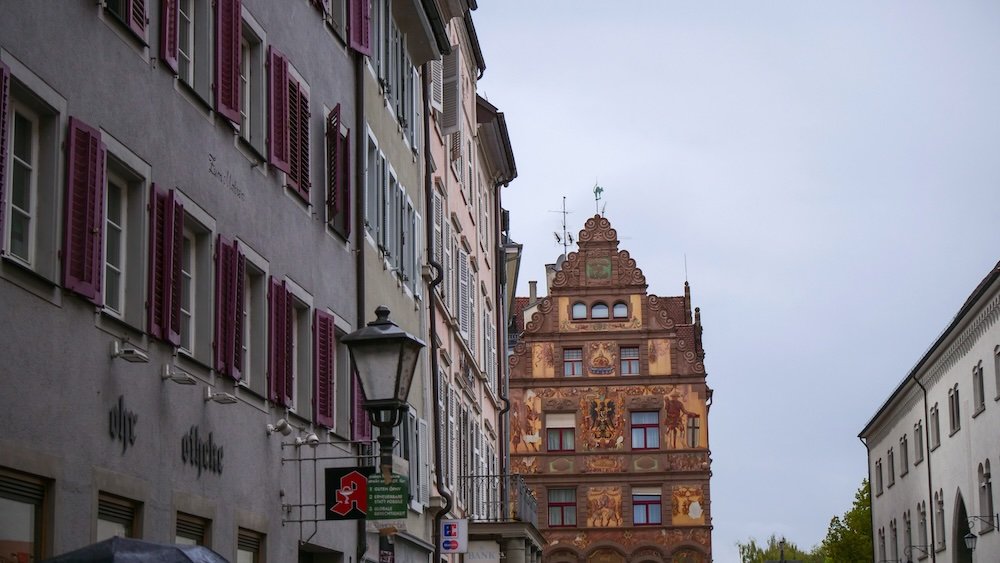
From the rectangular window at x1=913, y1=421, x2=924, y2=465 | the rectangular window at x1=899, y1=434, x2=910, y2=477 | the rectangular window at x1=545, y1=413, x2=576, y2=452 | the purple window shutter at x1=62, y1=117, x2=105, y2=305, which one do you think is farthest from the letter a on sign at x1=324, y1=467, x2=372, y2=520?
the rectangular window at x1=899, y1=434, x2=910, y2=477

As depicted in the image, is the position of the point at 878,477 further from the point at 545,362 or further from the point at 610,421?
the point at 545,362

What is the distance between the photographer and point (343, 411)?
64.6 ft

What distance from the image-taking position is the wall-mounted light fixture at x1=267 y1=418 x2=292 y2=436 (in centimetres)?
1653

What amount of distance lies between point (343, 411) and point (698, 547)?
39612 mm

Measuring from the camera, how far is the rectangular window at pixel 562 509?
58844 mm

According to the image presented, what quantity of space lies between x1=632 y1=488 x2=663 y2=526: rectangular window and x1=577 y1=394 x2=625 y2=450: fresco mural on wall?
204 centimetres

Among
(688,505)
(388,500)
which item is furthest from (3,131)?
(688,505)

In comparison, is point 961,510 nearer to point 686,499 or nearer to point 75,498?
point 686,499

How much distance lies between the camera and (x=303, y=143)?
18125mm

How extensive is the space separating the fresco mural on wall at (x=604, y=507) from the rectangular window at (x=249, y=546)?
42.9 m

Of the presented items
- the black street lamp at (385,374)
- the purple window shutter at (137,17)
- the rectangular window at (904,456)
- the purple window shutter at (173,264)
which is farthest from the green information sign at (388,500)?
the rectangular window at (904,456)

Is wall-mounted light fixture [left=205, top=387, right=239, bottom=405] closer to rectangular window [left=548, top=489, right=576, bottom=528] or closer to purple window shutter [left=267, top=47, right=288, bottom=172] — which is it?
purple window shutter [left=267, top=47, right=288, bottom=172]

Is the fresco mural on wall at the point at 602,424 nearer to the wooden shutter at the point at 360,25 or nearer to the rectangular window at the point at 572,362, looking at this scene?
the rectangular window at the point at 572,362

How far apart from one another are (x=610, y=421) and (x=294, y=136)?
139ft
